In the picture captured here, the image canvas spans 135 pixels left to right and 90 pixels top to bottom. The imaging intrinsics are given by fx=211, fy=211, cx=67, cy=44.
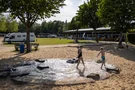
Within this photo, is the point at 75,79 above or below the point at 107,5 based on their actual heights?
below

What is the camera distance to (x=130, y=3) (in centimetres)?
2906

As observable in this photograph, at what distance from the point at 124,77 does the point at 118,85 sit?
5.69 feet

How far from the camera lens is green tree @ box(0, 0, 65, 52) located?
19969mm

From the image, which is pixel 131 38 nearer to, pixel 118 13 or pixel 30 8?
pixel 118 13

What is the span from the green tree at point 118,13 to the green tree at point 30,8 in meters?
Result: 8.06

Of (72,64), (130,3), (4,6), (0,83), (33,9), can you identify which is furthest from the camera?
(130,3)

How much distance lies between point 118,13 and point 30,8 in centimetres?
1303

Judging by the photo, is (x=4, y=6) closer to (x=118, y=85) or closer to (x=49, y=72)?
(x=49, y=72)

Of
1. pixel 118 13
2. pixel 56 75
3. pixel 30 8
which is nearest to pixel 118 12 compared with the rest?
pixel 118 13

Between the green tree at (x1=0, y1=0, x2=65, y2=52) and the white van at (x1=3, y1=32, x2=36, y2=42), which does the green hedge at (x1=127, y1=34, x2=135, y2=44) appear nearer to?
the green tree at (x1=0, y1=0, x2=65, y2=52)

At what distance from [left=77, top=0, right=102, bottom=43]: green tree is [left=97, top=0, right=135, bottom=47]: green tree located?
14.5 meters

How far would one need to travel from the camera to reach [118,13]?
2903cm

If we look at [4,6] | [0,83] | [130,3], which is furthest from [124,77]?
[130,3]

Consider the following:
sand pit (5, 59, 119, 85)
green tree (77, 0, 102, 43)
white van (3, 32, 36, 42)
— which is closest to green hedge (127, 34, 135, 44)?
green tree (77, 0, 102, 43)
